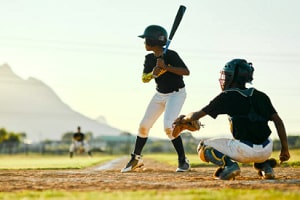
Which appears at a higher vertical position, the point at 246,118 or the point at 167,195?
the point at 246,118

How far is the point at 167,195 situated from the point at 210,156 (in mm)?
2559

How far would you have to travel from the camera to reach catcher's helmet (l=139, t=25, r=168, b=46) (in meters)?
10.5

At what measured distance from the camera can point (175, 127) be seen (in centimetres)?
807

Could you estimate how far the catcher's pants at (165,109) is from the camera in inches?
412

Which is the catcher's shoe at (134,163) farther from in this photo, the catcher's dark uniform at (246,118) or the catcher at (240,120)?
the catcher's dark uniform at (246,118)

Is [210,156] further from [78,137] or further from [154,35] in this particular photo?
[78,137]

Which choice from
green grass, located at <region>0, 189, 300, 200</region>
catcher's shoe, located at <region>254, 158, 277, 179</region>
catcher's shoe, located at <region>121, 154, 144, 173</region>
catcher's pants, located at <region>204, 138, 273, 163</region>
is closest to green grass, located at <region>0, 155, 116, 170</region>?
catcher's shoe, located at <region>121, 154, 144, 173</region>

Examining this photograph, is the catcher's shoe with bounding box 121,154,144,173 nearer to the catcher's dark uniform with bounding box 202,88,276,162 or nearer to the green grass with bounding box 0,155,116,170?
the catcher's dark uniform with bounding box 202,88,276,162

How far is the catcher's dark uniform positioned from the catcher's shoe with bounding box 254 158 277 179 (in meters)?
0.31

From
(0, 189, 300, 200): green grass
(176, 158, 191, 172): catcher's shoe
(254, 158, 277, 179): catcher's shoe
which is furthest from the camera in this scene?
(176, 158, 191, 172): catcher's shoe

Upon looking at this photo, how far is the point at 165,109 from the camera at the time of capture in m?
10.5

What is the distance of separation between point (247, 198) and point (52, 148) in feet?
285

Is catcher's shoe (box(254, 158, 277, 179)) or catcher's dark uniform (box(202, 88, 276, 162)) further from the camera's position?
catcher's shoe (box(254, 158, 277, 179))

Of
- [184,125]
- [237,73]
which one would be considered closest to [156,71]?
[184,125]
